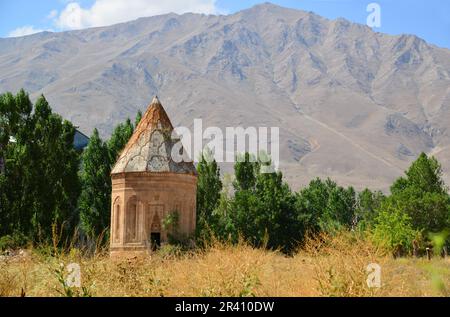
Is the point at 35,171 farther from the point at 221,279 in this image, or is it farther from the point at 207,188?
the point at 221,279

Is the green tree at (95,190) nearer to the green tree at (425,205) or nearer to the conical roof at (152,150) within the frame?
the conical roof at (152,150)

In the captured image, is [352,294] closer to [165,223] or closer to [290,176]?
[165,223]

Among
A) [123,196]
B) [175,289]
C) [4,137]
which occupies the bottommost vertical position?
[175,289]

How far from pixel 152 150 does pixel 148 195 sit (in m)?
1.88

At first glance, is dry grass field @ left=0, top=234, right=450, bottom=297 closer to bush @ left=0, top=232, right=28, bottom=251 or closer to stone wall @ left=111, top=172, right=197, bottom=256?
stone wall @ left=111, top=172, right=197, bottom=256

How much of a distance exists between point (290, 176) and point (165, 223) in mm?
144627

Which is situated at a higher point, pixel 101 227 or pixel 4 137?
pixel 4 137

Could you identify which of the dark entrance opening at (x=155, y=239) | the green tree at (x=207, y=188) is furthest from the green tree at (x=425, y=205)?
the dark entrance opening at (x=155, y=239)

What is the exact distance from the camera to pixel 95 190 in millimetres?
30391

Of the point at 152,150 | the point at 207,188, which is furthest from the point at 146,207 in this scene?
the point at 207,188

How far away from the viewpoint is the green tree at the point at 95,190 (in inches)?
1171
